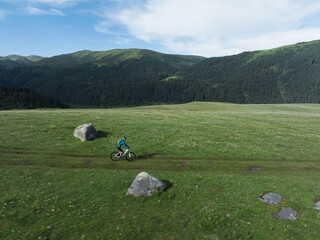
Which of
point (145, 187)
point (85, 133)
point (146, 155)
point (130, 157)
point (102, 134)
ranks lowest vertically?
point (145, 187)

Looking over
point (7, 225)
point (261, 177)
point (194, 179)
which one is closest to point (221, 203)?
point (194, 179)

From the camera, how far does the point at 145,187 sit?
19406mm

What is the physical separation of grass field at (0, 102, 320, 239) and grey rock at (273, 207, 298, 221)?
18.0 inches

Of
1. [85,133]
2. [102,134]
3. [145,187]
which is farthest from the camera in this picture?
[102,134]

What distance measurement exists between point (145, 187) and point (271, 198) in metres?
12.7

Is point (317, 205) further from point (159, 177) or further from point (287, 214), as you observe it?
point (159, 177)

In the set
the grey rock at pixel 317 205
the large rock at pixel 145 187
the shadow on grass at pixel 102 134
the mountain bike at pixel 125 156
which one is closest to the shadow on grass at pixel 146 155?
the mountain bike at pixel 125 156

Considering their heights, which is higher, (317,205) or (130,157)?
(130,157)

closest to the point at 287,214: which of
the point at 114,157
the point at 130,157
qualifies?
the point at 130,157

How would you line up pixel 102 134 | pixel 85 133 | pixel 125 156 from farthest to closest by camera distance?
1. pixel 102 134
2. pixel 85 133
3. pixel 125 156

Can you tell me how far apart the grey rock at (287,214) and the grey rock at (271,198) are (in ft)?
3.64

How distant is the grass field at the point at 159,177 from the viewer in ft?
48.6

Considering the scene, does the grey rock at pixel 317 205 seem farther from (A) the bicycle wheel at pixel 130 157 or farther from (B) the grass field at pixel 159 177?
(A) the bicycle wheel at pixel 130 157

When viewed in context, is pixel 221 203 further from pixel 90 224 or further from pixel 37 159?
pixel 37 159
